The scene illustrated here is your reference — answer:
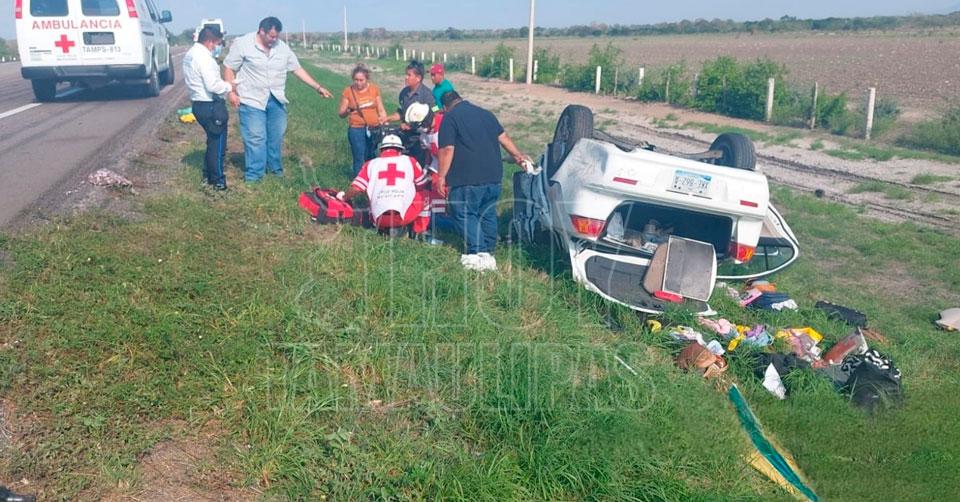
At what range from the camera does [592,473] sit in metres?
3.77

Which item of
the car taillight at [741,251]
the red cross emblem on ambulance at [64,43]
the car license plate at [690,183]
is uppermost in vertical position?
the red cross emblem on ambulance at [64,43]

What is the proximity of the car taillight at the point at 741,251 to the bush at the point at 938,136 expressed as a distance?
39.0ft

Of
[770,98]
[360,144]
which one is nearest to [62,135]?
[360,144]

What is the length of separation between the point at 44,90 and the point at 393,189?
13.2 meters

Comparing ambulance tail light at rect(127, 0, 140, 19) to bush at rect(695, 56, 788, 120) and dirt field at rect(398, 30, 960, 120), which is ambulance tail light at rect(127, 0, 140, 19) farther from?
dirt field at rect(398, 30, 960, 120)

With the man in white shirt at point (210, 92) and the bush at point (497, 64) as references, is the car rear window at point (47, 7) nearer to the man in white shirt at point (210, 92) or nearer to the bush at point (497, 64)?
the man in white shirt at point (210, 92)

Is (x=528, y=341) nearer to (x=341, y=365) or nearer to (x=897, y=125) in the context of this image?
(x=341, y=365)

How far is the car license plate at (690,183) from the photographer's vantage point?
5.73 metres

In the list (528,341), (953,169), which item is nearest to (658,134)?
(953,169)

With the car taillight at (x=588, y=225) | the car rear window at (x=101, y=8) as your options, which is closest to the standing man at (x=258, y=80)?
the car taillight at (x=588, y=225)

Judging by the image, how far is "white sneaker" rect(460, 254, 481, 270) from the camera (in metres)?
6.35

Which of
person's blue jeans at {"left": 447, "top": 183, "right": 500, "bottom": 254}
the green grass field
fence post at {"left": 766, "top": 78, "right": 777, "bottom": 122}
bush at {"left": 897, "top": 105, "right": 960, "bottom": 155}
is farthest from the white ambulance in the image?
bush at {"left": 897, "top": 105, "right": 960, "bottom": 155}

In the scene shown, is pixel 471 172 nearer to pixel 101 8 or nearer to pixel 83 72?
pixel 101 8

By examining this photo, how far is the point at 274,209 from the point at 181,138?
17.0ft
